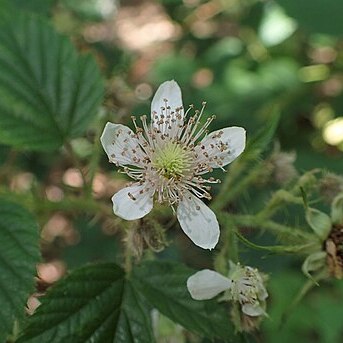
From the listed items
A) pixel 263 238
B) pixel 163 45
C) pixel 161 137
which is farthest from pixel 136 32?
pixel 161 137

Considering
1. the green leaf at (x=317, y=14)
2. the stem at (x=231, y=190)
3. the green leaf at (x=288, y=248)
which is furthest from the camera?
the green leaf at (x=317, y=14)

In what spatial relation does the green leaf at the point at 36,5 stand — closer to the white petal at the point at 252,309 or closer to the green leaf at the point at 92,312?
the green leaf at the point at 92,312

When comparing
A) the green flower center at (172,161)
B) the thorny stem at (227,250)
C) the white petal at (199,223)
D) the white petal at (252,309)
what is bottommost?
the white petal at (252,309)

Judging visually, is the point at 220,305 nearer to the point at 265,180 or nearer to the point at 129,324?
the point at 129,324

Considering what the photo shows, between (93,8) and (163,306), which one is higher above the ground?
(163,306)

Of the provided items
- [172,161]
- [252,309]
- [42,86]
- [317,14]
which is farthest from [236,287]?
[317,14]

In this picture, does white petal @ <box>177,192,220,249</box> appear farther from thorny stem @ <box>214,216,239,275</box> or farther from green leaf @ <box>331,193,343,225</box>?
green leaf @ <box>331,193,343,225</box>

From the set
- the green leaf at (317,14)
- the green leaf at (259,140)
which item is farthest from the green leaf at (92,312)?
the green leaf at (317,14)

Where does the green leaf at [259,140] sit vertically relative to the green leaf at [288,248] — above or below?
above
